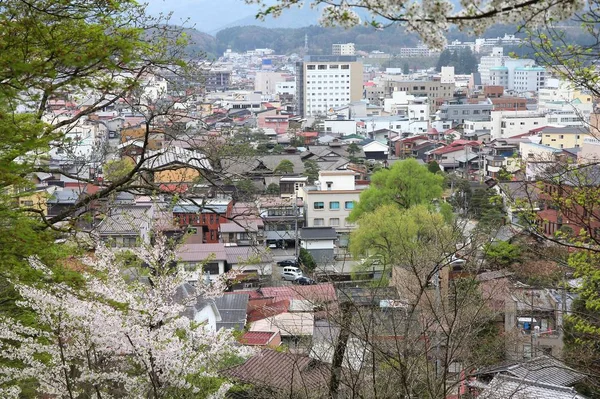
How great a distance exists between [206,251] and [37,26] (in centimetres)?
1093

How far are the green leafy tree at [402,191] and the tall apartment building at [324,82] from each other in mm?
29671

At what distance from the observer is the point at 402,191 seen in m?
15.8

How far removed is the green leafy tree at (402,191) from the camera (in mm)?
15539

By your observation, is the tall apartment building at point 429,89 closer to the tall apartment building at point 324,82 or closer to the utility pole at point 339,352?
the tall apartment building at point 324,82

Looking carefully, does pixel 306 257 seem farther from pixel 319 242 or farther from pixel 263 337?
pixel 263 337

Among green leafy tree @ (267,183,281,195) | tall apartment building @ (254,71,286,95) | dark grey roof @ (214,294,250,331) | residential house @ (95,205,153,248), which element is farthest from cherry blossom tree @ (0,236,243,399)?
tall apartment building @ (254,71,286,95)

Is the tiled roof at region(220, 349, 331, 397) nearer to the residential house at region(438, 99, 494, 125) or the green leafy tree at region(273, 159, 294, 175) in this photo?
the green leafy tree at region(273, 159, 294, 175)

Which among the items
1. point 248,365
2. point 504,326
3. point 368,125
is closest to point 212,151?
point 248,365

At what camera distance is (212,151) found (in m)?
4.10

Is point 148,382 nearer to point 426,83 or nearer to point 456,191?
point 456,191

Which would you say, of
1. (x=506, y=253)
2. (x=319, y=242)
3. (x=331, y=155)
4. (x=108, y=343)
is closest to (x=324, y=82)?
(x=331, y=155)

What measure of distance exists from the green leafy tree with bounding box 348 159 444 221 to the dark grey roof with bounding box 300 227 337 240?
1.68 feet

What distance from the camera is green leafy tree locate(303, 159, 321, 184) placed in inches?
808

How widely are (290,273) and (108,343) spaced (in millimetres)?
10313
